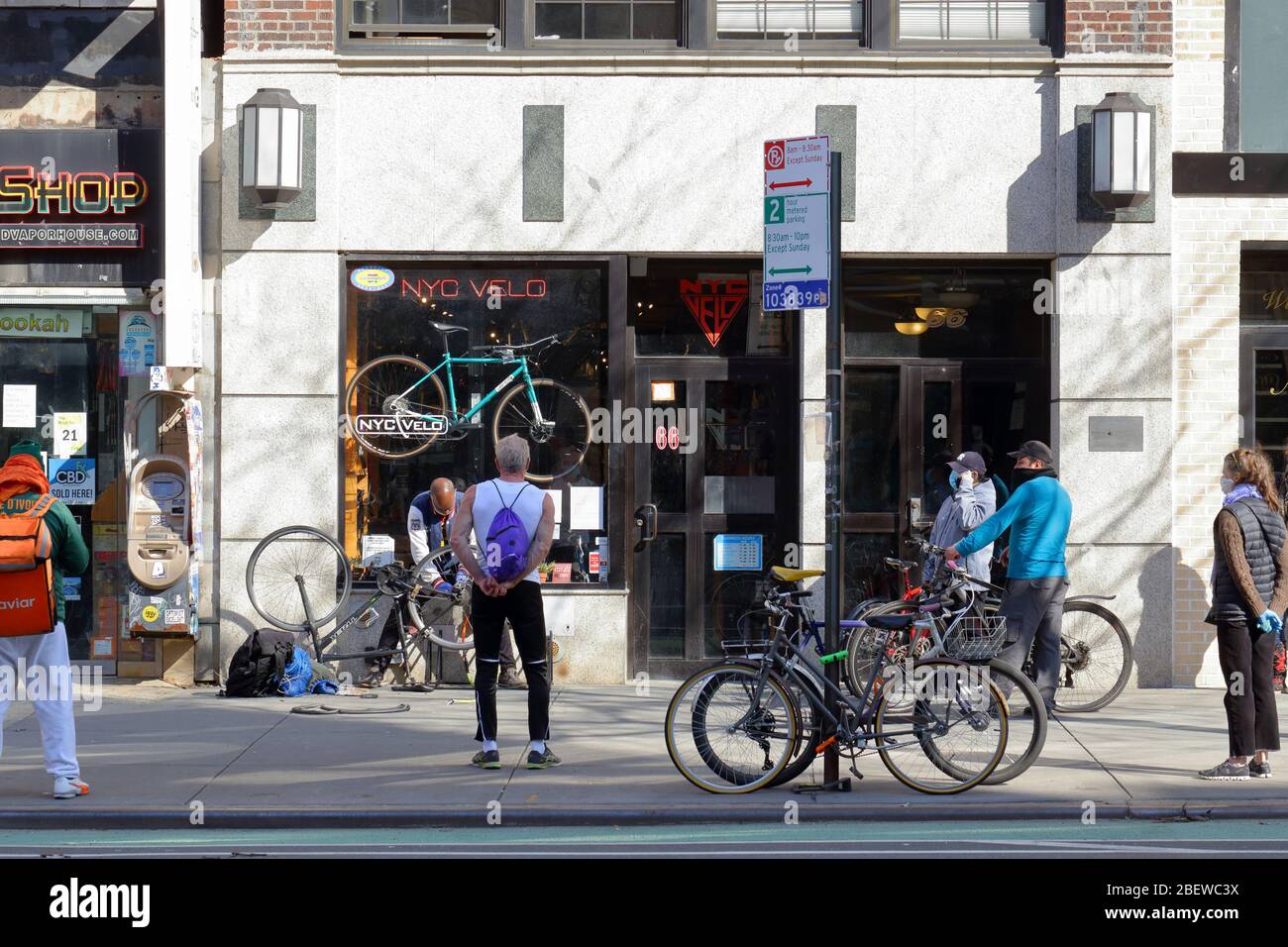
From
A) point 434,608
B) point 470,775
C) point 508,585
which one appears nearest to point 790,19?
point 434,608

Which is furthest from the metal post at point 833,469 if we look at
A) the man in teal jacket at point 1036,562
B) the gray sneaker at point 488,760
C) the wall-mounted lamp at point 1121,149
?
the wall-mounted lamp at point 1121,149

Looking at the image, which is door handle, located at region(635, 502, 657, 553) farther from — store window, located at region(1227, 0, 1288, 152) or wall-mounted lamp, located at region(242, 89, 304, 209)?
store window, located at region(1227, 0, 1288, 152)

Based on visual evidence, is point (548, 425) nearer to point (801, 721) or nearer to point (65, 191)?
point (65, 191)

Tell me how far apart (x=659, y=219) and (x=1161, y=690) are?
5574mm

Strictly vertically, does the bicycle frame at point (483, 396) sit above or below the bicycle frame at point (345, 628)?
above

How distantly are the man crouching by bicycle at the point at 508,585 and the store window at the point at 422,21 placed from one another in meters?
4.86

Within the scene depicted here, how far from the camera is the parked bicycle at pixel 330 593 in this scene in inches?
457

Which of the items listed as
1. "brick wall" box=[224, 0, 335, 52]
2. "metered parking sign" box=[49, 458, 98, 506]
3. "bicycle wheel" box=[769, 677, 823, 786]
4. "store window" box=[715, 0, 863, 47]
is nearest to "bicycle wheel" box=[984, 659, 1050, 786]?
"bicycle wheel" box=[769, 677, 823, 786]

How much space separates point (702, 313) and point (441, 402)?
91.3 inches

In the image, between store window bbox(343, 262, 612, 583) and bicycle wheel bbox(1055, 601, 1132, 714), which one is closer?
bicycle wheel bbox(1055, 601, 1132, 714)

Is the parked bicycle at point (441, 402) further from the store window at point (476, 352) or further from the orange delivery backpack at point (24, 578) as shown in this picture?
the orange delivery backpack at point (24, 578)

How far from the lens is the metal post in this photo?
8.05 m

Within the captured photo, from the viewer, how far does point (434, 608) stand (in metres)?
11.8

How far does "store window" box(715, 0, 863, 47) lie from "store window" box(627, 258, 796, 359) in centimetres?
193
